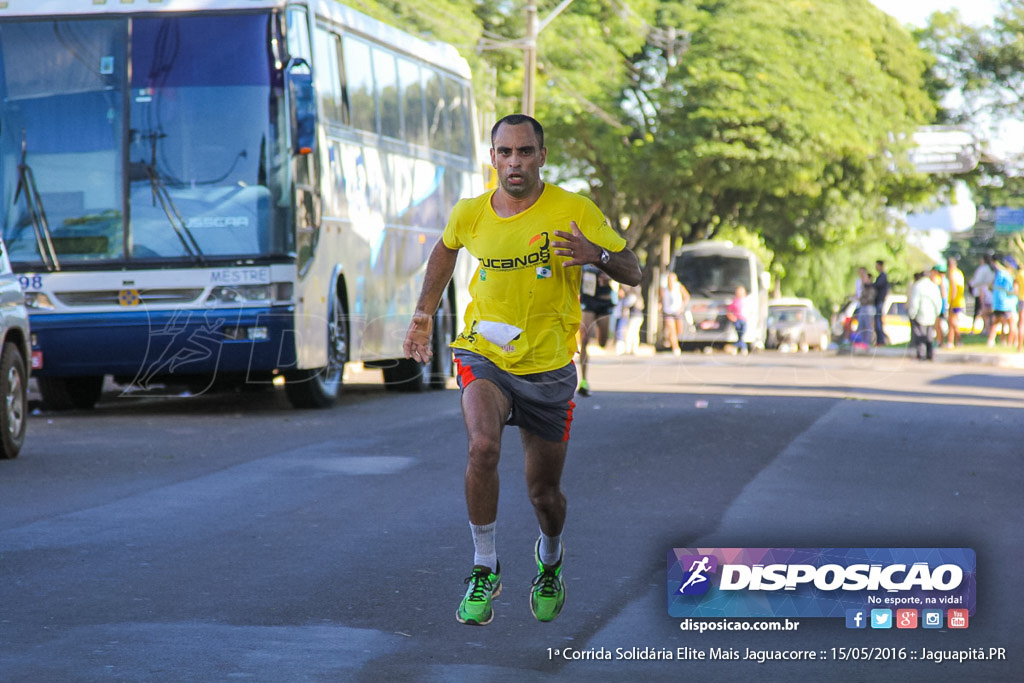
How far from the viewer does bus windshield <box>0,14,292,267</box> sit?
50.4 ft

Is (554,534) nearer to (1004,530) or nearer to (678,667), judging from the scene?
(678,667)

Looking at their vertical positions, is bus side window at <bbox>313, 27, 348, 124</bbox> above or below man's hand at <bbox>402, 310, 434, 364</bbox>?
above

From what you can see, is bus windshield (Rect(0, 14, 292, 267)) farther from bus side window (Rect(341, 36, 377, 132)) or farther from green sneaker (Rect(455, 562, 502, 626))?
green sneaker (Rect(455, 562, 502, 626))

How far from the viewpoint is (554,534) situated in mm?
6336

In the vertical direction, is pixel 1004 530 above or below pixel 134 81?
below

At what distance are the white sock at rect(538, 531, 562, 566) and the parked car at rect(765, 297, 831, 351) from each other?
41055 mm

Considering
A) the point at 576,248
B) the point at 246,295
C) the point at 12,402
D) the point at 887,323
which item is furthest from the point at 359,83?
the point at 887,323

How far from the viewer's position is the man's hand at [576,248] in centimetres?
591

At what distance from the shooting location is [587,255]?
5.90 metres

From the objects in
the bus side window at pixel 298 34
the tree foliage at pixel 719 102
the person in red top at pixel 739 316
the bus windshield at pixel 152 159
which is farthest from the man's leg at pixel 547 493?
the person in red top at pixel 739 316

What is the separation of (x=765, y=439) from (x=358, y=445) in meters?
3.34

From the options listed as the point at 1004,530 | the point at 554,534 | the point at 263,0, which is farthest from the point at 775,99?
the point at 554,534

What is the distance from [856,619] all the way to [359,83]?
1302 cm

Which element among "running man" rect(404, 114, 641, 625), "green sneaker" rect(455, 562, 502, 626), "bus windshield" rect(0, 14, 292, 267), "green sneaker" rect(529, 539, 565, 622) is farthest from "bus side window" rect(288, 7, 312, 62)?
"green sneaker" rect(455, 562, 502, 626)
